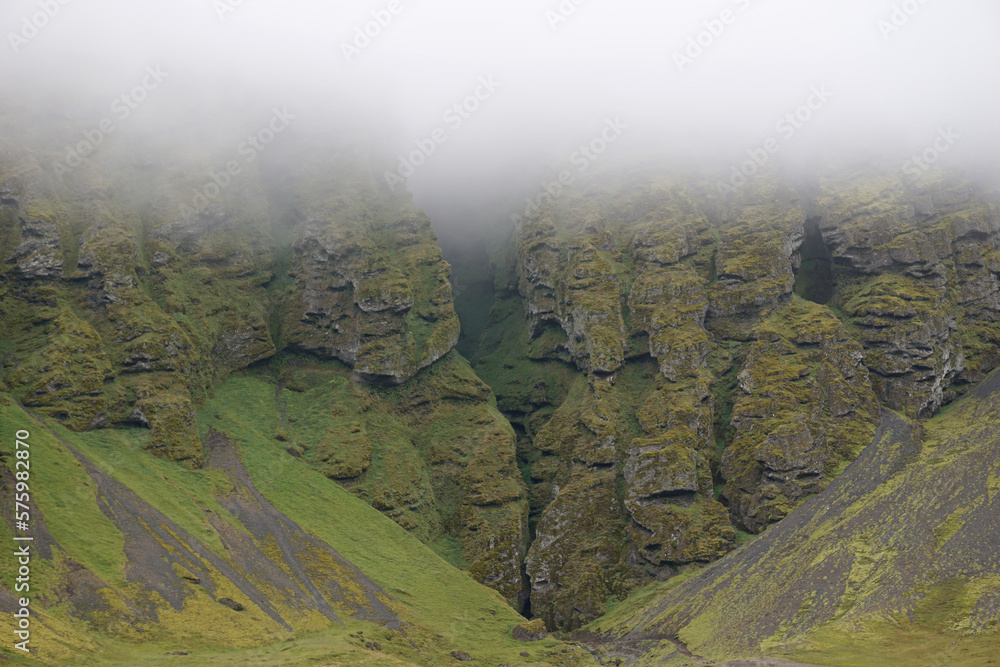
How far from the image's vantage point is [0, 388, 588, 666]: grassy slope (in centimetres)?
10500

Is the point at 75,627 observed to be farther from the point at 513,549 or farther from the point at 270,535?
the point at 513,549

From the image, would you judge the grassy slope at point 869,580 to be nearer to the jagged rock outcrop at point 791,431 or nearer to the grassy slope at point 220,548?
the jagged rock outcrop at point 791,431

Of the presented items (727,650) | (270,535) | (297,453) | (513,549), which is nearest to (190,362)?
(297,453)

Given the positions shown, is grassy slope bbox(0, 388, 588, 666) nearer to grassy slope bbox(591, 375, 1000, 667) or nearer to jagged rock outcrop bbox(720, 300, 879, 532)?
grassy slope bbox(591, 375, 1000, 667)

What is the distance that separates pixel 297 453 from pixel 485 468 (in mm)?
47855

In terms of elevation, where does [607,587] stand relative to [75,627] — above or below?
below

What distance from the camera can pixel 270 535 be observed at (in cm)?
15325

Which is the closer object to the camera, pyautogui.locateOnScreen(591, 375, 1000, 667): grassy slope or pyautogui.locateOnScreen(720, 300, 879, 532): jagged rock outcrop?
pyautogui.locateOnScreen(591, 375, 1000, 667): grassy slope

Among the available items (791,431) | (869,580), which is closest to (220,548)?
(869,580)

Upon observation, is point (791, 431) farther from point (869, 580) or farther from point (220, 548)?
point (220, 548)

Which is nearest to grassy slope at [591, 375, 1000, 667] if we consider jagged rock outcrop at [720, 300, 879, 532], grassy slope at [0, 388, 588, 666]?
jagged rock outcrop at [720, 300, 879, 532]

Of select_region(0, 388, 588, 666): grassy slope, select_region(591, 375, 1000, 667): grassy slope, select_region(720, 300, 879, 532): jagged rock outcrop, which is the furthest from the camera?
select_region(720, 300, 879, 532): jagged rock outcrop

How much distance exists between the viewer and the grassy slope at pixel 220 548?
4134 inches

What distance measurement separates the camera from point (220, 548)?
140125mm
